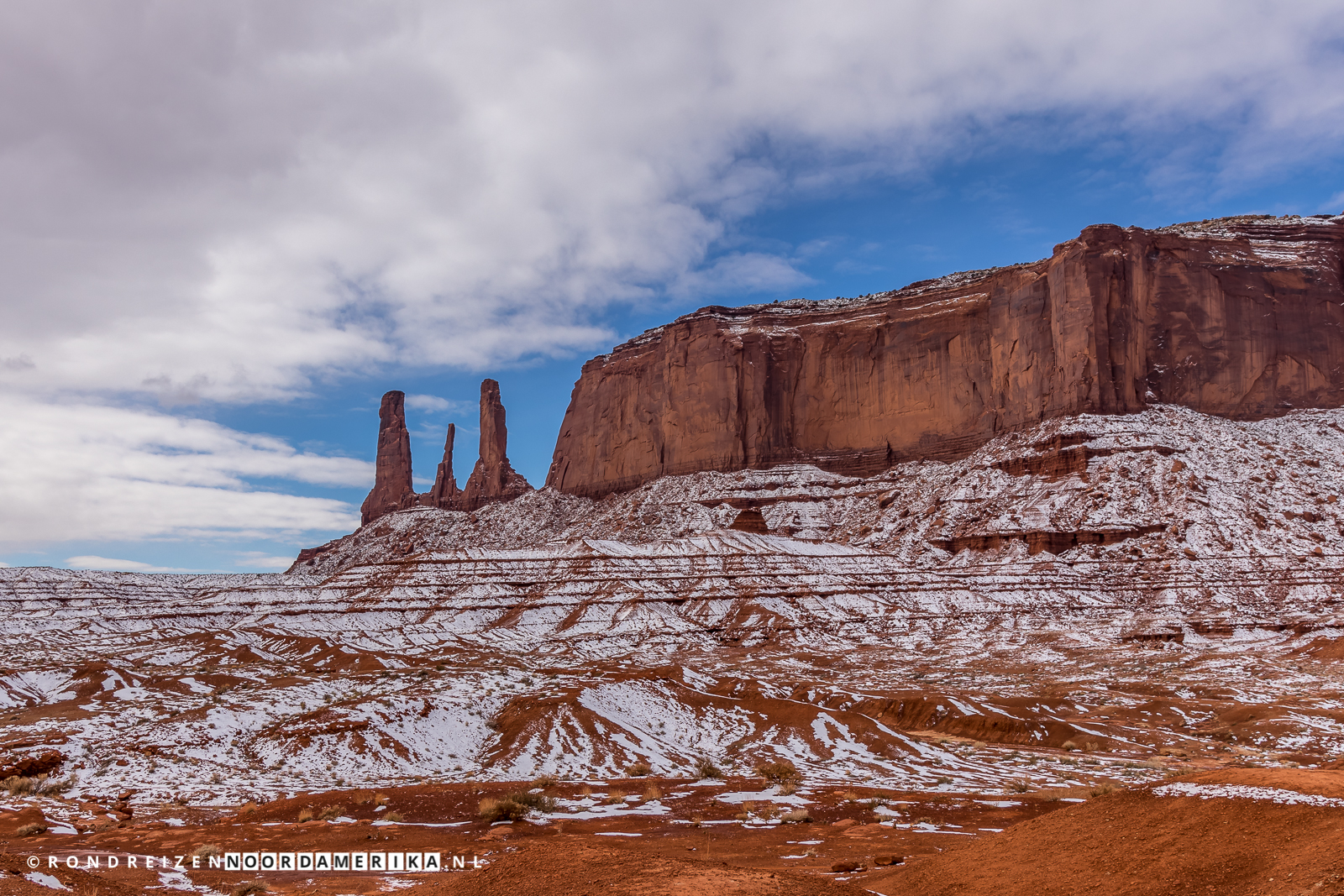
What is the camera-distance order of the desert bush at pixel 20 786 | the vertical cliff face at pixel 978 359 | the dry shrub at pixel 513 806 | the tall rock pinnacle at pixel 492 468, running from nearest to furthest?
the dry shrub at pixel 513 806
the desert bush at pixel 20 786
the vertical cliff face at pixel 978 359
the tall rock pinnacle at pixel 492 468

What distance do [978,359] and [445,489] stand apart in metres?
86.2

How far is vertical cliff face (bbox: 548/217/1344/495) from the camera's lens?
87500 mm

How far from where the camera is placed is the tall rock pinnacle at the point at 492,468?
13750cm

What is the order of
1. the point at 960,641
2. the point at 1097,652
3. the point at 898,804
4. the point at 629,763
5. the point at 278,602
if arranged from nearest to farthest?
the point at 898,804 < the point at 629,763 < the point at 1097,652 < the point at 960,641 < the point at 278,602

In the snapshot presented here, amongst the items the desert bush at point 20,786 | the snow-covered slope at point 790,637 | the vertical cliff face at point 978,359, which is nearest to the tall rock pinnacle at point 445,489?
the vertical cliff face at point 978,359

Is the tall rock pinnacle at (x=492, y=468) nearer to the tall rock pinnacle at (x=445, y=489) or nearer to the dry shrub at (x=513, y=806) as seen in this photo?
the tall rock pinnacle at (x=445, y=489)

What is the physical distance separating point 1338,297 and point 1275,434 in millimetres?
20165

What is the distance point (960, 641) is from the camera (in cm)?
5906

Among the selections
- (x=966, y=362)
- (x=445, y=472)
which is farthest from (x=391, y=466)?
(x=966, y=362)

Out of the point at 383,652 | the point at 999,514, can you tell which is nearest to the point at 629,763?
the point at 383,652

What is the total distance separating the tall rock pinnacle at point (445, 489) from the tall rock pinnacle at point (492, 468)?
8.19 feet

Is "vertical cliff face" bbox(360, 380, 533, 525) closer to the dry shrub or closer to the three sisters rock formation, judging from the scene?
the three sisters rock formation

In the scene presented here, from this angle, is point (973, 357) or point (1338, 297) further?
point (973, 357)

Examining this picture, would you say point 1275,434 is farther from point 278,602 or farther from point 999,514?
point 278,602
